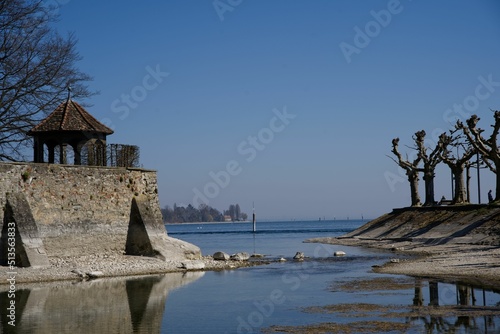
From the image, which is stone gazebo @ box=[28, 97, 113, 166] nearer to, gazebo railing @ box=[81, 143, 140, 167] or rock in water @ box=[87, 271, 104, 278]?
gazebo railing @ box=[81, 143, 140, 167]

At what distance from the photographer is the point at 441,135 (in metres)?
55.8

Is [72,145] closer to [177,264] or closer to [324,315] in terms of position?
[177,264]

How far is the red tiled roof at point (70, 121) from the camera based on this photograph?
→ 105 ft

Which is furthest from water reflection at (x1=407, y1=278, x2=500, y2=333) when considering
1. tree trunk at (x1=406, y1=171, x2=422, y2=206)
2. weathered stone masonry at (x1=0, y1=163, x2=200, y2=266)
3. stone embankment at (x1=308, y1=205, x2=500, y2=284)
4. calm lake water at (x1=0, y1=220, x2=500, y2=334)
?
tree trunk at (x1=406, y1=171, x2=422, y2=206)

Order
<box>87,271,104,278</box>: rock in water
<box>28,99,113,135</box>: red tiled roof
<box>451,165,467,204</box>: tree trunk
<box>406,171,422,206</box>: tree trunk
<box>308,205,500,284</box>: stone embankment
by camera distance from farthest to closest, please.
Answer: <box>406,171,422,206</box>: tree trunk → <box>451,165,467,204</box>: tree trunk → <box>28,99,113,135</box>: red tiled roof → <box>87,271,104,278</box>: rock in water → <box>308,205,500,284</box>: stone embankment

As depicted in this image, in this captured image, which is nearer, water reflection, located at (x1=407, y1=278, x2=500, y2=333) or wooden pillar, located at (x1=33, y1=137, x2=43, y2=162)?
water reflection, located at (x1=407, y1=278, x2=500, y2=333)

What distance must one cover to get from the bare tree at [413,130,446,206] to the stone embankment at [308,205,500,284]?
2032mm

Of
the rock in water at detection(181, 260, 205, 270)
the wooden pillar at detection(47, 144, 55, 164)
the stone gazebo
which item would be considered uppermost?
the stone gazebo

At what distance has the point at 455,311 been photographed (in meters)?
17.4

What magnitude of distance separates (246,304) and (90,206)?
1352 centimetres

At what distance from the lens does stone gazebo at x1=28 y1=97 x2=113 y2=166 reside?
32156mm

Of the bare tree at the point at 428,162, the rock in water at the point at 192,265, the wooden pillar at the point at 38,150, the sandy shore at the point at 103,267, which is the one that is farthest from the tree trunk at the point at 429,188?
the wooden pillar at the point at 38,150

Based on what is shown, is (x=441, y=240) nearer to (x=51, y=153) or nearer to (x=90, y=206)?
(x=90, y=206)

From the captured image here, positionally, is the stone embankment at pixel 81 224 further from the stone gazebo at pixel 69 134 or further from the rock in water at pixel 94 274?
the stone gazebo at pixel 69 134
